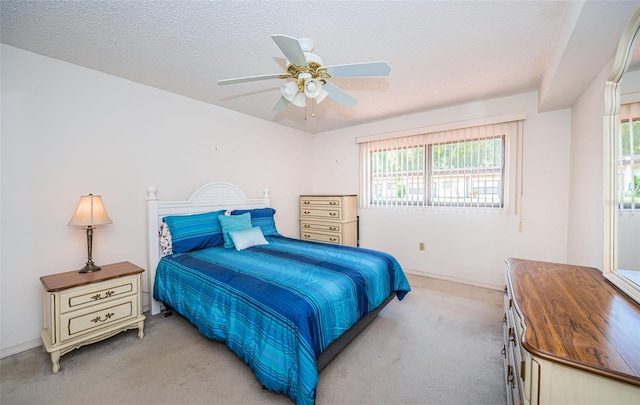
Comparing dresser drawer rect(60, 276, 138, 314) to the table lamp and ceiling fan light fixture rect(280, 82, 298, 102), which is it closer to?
the table lamp

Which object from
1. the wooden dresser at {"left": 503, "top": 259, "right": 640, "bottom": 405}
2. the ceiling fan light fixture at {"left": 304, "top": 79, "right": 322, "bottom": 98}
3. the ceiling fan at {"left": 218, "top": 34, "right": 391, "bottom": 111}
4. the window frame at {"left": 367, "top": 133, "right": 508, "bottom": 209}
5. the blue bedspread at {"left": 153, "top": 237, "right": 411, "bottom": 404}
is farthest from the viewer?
the window frame at {"left": 367, "top": 133, "right": 508, "bottom": 209}

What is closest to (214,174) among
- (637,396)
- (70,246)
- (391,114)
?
(70,246)

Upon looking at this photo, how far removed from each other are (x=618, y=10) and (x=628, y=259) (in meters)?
1.29

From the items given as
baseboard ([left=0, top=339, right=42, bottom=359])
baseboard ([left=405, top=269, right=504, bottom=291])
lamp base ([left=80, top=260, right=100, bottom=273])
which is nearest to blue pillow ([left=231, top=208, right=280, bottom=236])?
lamp base ([left=80, top=260, right=100, bottom=273])

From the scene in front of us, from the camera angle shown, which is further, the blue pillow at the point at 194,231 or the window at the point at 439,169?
the window at the point at 439,169

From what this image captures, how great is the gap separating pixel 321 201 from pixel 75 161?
119 inches

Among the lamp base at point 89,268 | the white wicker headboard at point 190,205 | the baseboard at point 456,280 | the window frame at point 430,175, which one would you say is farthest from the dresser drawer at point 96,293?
the baseboard at point 456,280

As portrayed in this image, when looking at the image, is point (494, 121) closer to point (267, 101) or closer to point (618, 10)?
point (618, 10)

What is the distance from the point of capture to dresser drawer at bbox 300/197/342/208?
405 centimetres

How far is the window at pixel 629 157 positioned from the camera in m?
1.26

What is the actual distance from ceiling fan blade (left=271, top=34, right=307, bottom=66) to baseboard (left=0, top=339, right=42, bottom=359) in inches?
122

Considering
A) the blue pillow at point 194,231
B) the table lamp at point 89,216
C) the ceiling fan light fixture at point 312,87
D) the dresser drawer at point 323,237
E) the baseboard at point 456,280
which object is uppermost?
the ceiling fan light fixture at point 312,87

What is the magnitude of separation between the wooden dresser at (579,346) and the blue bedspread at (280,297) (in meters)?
1.00

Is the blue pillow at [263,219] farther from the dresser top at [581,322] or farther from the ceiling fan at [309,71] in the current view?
the dresser top at [581,322]
